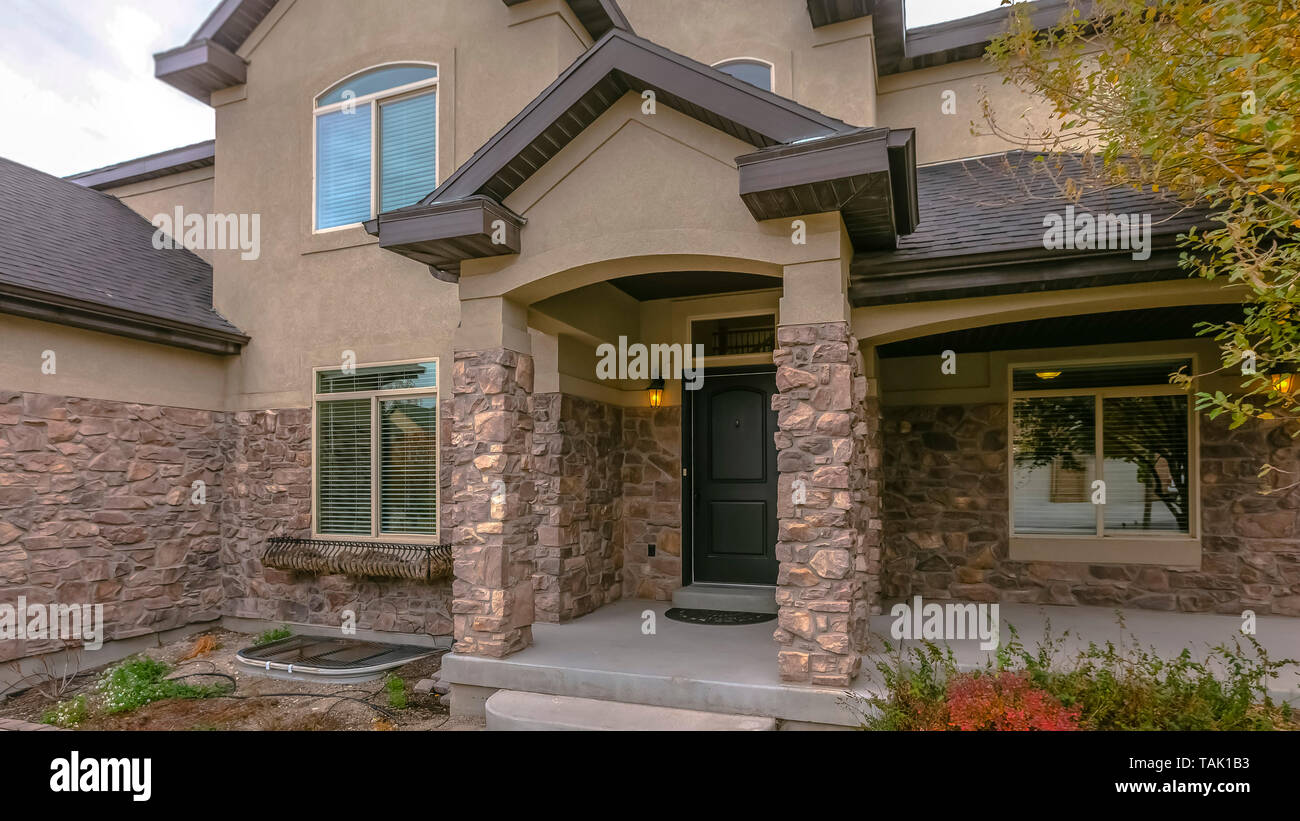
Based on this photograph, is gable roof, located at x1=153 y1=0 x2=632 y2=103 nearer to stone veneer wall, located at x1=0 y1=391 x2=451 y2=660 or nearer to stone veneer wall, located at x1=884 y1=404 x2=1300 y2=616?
stone veneer wall, located at x1=0 y1=391 x2=451 y2=660

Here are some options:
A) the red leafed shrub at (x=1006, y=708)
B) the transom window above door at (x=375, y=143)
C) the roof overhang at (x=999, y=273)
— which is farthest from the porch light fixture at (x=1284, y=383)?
the transom window above door at (x=375, y=143)

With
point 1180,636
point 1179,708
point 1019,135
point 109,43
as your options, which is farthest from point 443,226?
point 109,43

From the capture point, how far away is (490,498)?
5.45 meters

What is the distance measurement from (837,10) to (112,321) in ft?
24.9

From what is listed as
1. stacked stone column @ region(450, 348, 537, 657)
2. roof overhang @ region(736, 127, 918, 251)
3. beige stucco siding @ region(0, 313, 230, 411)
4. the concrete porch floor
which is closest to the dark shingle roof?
roof overhang @ region(736, 127, 918, 251)

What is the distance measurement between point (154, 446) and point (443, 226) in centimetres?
485

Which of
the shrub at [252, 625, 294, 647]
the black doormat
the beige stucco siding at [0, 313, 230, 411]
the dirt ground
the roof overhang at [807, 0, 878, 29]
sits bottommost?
the dirt ground

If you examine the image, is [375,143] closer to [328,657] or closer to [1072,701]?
[328,657]

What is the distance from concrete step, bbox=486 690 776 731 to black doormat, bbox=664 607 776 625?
177 centimetres

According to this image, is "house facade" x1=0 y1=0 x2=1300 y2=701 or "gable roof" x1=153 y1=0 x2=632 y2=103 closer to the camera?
"house facade" x1=0 y1=0 x2=1300 y2=701

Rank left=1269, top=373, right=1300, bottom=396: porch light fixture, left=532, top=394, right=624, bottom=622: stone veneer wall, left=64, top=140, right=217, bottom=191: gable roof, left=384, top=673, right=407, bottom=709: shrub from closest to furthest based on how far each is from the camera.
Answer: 1. left=1269, top=373, right=1300, bottom=396: porch light fixture
2. left=384, top=673, right=407, bottom=709: shrub
3. left=532, top=394, right=624, bottom=622: stone veneer wall
4. left=64, top=140, right=217, bottom=191: gable roof

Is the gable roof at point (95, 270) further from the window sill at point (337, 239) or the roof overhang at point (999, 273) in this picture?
the roof overhang at point (999, 273)

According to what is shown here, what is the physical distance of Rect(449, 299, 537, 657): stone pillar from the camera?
541 centimetres
